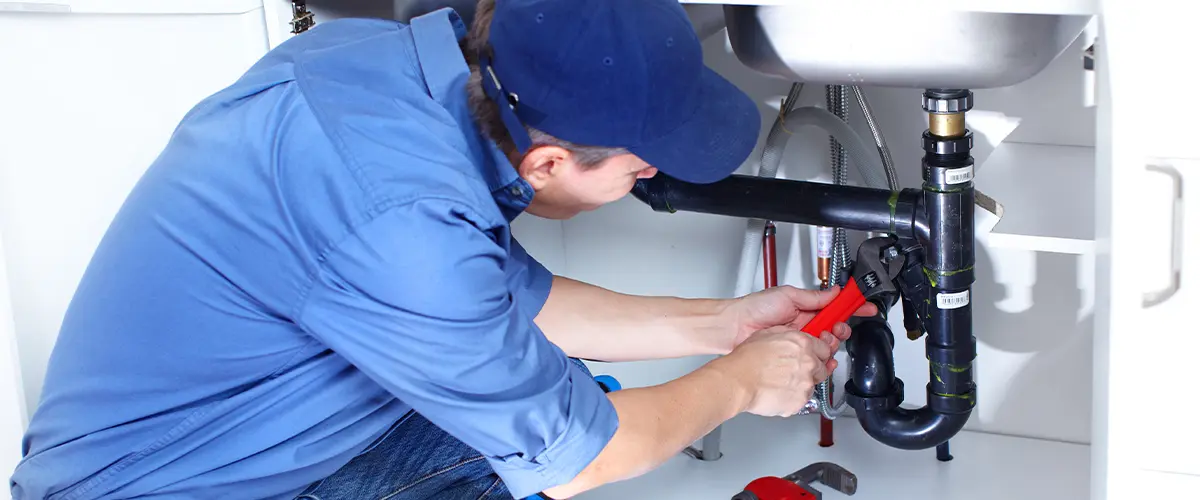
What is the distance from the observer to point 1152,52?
0.74 meters

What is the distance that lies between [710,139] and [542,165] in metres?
0.12

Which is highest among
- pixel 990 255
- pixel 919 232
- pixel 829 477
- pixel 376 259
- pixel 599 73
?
pixel 599 73

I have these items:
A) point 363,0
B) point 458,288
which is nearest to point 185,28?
point 363,0

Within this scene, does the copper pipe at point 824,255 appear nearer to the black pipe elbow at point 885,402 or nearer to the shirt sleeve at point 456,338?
the black pipe elbow at point 885,402

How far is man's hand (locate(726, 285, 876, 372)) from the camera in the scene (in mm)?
1151

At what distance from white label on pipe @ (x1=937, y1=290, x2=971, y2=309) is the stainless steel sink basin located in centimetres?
21

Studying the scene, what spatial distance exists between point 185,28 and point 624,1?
568 millimetres

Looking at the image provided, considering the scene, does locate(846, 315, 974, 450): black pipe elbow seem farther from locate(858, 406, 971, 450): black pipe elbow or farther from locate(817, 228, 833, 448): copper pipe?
locate(817, 228, 833, 448): copper pipe

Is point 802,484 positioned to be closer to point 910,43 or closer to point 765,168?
point 765,168

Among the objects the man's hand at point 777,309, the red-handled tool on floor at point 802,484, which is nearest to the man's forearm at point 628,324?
the man's hand at point 777,309

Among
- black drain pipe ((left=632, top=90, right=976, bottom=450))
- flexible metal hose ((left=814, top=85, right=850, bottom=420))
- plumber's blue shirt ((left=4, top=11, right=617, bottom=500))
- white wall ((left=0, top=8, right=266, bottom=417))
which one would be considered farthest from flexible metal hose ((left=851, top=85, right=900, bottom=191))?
white wall ((left=0, top=8, right=266, bottom=417))

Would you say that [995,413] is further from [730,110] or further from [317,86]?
[317,86]

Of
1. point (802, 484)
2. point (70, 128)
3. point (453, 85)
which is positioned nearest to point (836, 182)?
point (802, 484)

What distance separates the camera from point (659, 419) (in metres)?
0.89
